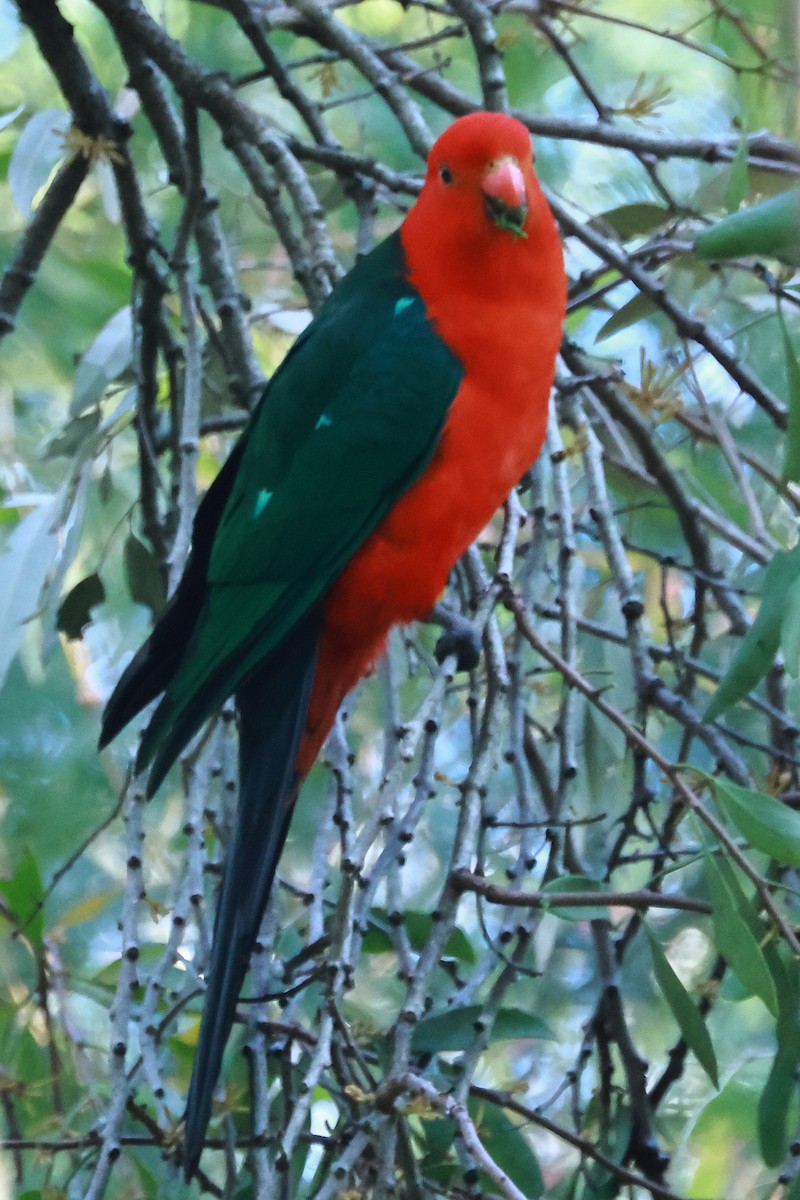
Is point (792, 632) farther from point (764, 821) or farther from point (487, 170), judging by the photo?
point (487, 170)

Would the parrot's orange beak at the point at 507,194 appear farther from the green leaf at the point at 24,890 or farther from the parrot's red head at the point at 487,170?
the green leaf at the point at 24,890

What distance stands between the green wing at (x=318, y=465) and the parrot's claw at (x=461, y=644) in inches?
5.0

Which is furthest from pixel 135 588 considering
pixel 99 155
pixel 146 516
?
pixel 99 155

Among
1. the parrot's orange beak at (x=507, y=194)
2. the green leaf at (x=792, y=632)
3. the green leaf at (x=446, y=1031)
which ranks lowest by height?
the green leaf at (x=446, y=1031)

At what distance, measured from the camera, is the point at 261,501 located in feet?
4.50

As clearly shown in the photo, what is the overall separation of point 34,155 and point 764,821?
1.16 metres

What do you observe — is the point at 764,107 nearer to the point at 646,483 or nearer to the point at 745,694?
the point at 646,483

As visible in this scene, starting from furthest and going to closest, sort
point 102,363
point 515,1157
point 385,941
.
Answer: point 102,363 < point 385,941 < point 515,1157

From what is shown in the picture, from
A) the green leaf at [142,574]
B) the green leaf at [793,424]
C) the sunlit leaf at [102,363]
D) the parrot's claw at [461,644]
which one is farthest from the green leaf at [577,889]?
the sunlit leaf at [102,363]

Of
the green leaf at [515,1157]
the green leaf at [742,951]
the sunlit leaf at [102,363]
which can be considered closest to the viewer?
the green leaf at [742,951]

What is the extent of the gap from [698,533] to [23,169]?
870 millimetres

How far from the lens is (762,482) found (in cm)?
160

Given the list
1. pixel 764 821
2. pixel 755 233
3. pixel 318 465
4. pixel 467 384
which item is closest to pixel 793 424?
pixel 755 233

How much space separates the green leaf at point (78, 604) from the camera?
1528 mm
